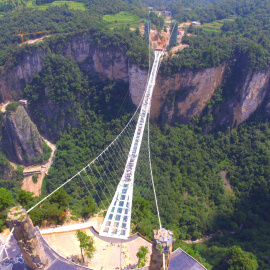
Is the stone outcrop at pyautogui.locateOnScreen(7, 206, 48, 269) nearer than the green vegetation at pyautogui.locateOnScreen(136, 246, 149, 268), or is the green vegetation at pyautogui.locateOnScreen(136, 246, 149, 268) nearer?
the stone outcrop at pyautogui.locateOnScreen(7, 206, 48, 269)

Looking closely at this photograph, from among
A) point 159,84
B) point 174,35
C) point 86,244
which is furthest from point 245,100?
point 86,244

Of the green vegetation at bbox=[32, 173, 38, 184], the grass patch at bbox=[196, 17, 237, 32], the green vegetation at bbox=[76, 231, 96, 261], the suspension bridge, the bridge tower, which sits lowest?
the green vegetation at bbox=[32, 173, 38, 184]

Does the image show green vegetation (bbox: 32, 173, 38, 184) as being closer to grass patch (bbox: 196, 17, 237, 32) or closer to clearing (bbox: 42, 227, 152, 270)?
clearing (bbox: 42, 227, 152, 270)

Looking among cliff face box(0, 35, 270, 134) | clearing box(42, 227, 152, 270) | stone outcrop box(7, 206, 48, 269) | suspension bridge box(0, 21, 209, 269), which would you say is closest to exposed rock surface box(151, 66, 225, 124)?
cliff face box(0, 35, 270, 134)

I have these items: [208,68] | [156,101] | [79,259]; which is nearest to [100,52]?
[156,101]

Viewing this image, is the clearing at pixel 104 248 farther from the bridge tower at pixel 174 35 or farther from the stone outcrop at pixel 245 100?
the bridge tower at pixel 174 35

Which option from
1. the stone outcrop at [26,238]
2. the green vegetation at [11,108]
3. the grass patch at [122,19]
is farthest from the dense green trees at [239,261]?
the grass patch at [122,19]

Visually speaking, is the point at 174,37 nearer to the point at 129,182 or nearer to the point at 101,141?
the point at 101,141
